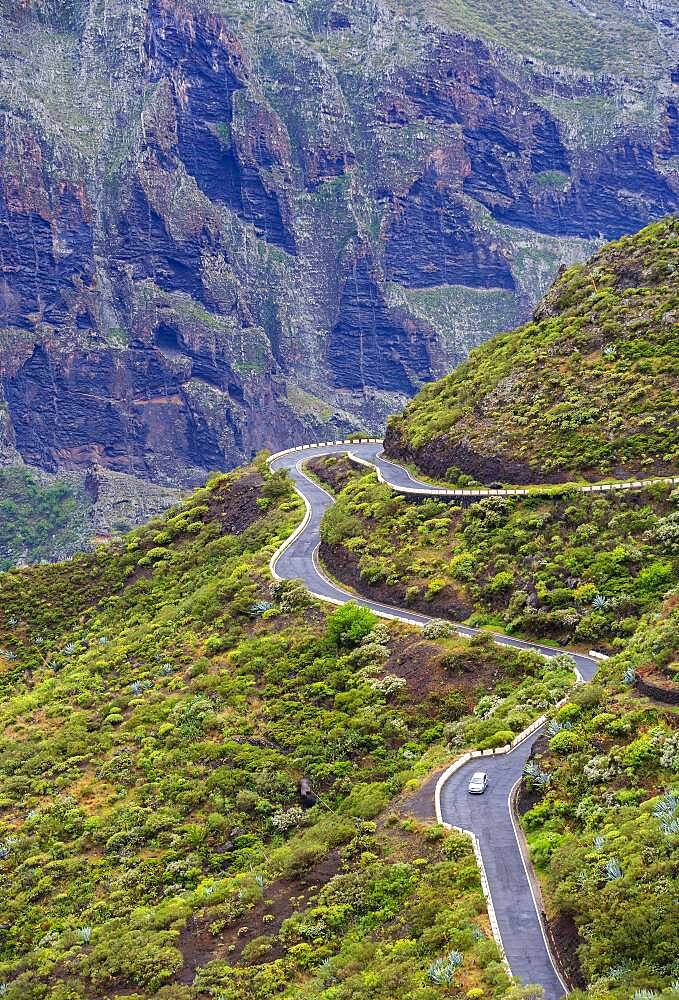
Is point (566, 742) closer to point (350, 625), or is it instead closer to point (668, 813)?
point (668, 813)

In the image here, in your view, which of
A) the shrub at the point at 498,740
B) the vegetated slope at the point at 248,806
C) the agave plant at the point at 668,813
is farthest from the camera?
the shrub at the point at 498,740

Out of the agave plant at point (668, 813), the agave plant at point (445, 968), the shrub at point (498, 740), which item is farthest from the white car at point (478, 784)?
the agave plant at point (445, 968)

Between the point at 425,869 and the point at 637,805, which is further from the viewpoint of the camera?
the point at 425,869

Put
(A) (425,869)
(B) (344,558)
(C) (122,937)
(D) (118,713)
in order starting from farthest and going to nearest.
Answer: (B) (344,558), (D) (118,713), (C) (122,937), (A) (425,869)

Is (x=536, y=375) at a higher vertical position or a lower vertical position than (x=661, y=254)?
lower

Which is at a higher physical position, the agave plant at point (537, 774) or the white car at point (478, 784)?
the agave plant at point (537, 774)

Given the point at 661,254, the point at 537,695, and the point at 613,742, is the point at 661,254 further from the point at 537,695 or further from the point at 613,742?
the point at 613,742

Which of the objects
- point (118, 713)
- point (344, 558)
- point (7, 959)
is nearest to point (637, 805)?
point (7, 959)

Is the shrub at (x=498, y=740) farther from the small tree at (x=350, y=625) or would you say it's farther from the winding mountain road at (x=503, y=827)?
the small tree at (x=350, y=625)
